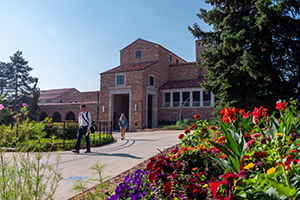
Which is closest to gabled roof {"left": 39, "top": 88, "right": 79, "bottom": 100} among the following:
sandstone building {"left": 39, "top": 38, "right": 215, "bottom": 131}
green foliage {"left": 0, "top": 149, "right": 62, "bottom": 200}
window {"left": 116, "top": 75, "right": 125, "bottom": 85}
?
sandstone building {"left": 39, "top": 38, "right": 215, "bottom": 131}

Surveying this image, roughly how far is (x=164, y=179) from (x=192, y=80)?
25852mm

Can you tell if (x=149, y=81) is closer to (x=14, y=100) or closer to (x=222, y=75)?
(x=222, y=75)

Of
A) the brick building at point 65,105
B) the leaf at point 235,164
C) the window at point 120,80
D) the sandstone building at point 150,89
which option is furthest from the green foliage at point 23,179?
Result: the brick building at point 65,105

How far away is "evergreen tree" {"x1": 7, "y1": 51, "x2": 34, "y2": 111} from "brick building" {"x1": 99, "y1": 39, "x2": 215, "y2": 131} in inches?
865

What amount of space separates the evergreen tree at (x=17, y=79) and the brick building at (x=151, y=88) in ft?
72.1

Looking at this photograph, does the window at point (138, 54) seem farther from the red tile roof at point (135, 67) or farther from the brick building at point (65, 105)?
the brick building at point (65, 105)

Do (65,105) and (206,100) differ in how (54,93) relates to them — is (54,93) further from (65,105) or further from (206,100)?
(206,100)

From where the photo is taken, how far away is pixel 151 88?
83.4ft

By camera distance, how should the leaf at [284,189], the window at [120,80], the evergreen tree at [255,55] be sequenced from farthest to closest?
the window at [120,80], the evergreen tree at [255,55], the leaf at [284,189]

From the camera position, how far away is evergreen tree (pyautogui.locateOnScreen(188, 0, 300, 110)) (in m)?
8.79

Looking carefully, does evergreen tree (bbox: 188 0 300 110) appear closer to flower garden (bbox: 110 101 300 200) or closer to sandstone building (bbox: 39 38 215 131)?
flower garden (bbox: 110 101 300 200)

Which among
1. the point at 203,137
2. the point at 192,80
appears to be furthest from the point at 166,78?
the point at 203,137

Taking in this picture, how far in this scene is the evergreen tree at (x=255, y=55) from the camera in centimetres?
879

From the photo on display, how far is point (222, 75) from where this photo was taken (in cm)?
962
